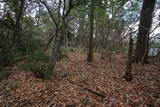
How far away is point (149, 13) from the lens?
567 cm

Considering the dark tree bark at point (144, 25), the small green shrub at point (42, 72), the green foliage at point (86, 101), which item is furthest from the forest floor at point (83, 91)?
the dark tree bark at point (144, 25)

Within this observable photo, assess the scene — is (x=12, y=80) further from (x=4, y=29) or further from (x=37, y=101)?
(x=4, y=29)

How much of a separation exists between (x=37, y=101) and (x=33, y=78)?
1679 millimetres

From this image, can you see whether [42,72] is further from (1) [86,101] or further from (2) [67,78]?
(1) [86,101]

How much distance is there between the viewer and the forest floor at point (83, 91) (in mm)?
3092

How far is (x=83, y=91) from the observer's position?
363cm

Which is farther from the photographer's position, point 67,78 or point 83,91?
point 67,78

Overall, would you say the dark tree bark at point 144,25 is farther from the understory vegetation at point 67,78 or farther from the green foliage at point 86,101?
the green foliage at point 86,101

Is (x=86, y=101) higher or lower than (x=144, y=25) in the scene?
lower

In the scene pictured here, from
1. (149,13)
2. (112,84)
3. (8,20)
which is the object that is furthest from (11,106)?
(149,13)

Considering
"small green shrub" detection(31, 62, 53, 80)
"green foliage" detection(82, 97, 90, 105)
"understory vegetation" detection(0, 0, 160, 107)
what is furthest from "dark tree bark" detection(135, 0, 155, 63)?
"small green shrub" detection(31, 62, 53, 80)

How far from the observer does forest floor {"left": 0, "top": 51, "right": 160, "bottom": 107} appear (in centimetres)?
309

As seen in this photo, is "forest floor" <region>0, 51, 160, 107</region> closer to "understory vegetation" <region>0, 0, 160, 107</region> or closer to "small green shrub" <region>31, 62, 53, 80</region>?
"understory vegetation" <region>0, 0, 160, 107</region>

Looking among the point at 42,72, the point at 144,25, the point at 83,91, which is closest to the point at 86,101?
the point at 83,91
